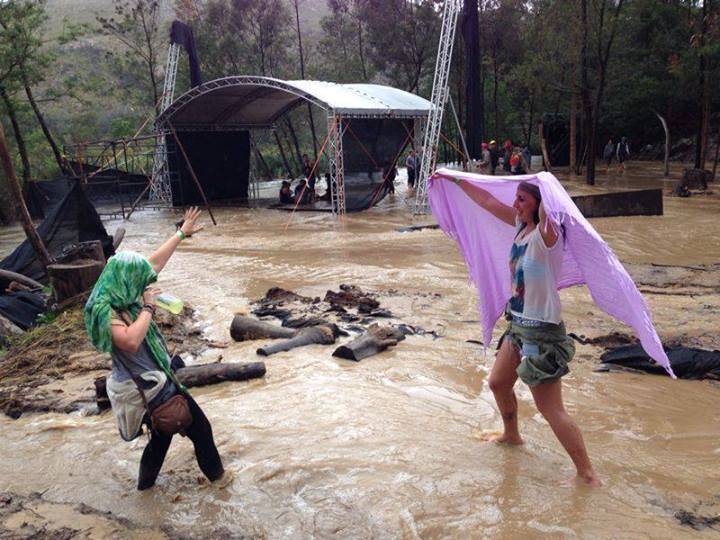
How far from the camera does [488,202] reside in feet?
12.6

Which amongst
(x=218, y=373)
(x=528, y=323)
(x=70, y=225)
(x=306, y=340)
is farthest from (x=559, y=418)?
(x=70, y=225)

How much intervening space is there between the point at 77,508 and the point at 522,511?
2.39 m

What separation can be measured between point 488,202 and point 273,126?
75.6 ft

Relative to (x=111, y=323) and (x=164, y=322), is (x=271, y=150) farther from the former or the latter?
(x=111, y=323)

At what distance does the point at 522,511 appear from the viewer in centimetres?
326

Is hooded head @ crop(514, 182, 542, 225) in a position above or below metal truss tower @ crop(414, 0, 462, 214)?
below

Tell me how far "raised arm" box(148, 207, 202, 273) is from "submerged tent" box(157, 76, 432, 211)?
45.6ft

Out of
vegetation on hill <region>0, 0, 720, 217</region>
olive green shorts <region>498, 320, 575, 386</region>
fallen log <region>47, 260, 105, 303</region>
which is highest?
vegetation on hill <region>0, 0, 720, 217</region>

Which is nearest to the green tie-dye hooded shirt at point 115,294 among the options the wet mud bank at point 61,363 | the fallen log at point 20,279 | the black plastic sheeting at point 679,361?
the wet mud bank at point 61,363

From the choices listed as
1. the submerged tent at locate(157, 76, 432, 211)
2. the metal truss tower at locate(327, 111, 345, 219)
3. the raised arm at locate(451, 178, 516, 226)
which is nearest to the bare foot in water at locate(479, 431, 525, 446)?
the raised arm at locate(451, 178, 516, 226)

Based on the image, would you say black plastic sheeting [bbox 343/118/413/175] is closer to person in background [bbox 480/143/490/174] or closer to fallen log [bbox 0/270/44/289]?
person in background [bbox 480/143/490/174]

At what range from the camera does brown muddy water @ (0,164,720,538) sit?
127 inches

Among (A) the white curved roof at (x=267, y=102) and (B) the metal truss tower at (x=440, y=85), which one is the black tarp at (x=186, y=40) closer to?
(A) the white curved roof at (x=267, y=102)

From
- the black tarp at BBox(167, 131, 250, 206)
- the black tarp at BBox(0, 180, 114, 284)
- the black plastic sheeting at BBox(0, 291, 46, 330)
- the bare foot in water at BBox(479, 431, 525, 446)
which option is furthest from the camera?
the black tarp at BBox(167, 131, 250, 206)
